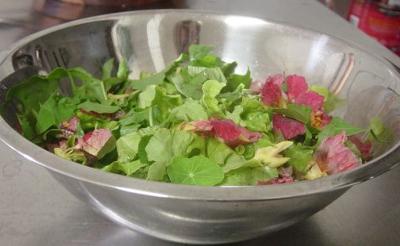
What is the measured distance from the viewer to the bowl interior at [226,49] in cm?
57

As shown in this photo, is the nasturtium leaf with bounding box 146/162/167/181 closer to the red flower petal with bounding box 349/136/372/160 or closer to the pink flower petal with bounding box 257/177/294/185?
the pink flower petal with bounding box 257/177/294/185

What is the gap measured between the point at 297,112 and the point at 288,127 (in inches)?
0.7

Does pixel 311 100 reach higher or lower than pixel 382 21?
higher

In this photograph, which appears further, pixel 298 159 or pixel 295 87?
pixel 295 87

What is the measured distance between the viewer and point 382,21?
3.67 feet

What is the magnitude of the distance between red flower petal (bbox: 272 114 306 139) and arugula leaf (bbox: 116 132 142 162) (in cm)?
14

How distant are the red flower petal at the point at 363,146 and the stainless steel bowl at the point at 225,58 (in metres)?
0.02

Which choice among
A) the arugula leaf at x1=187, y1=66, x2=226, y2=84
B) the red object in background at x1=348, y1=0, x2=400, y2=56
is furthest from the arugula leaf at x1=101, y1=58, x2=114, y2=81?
the red object in background at x1=348, y1=0, x2=400, y2=56

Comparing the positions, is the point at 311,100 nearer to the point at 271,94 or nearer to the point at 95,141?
the point at 271,94

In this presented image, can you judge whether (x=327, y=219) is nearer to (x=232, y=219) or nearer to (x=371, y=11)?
(x=232, y=219)

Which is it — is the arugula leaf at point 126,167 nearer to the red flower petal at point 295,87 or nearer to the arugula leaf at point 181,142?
the arugula leaf at point 181,142

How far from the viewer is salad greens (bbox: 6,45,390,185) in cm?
44

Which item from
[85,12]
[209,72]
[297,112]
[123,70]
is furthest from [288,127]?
[85,12]

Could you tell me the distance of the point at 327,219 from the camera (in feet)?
1.68
